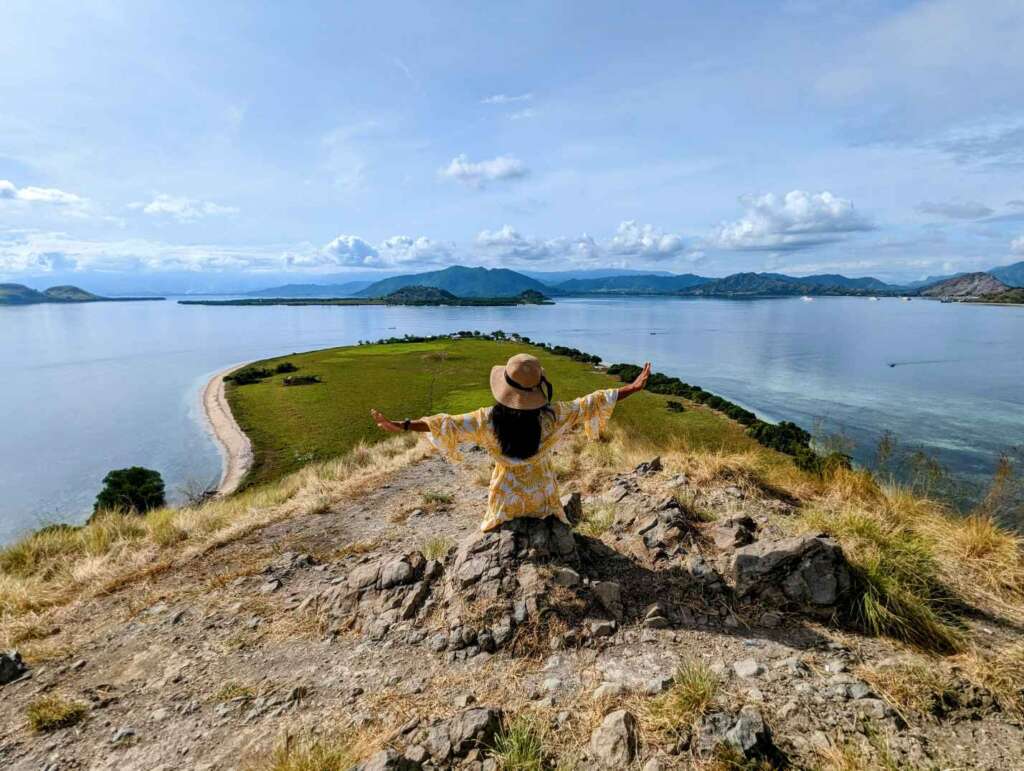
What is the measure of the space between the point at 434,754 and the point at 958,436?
39.9m

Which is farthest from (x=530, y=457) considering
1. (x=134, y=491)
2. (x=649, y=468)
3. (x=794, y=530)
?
(x=134, y=491)

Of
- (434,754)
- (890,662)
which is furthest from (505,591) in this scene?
(890,662)

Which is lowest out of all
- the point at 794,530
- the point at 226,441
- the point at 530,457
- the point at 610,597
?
the point at 226,441

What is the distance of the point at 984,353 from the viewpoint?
226 ft

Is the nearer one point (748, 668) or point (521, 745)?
point (521, 745)

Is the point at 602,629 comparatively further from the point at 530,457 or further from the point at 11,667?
the point at 11,667

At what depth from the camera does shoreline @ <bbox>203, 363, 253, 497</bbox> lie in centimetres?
2659

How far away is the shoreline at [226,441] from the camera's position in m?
26.6

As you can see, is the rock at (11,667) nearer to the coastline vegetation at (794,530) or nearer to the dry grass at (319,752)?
the coastline vegetation at (794,530)

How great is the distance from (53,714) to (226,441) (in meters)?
34.5

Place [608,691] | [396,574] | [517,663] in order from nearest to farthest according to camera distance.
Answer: [608,691], [517,663], [396,574]

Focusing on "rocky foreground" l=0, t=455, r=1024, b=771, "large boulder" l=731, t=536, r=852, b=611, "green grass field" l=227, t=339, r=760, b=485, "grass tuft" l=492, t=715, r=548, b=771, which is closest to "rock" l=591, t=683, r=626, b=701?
"rocky foreground" l=0, t=455, r=1024, b=771

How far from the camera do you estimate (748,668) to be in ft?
13.7

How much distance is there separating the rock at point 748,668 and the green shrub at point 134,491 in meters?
23.6
